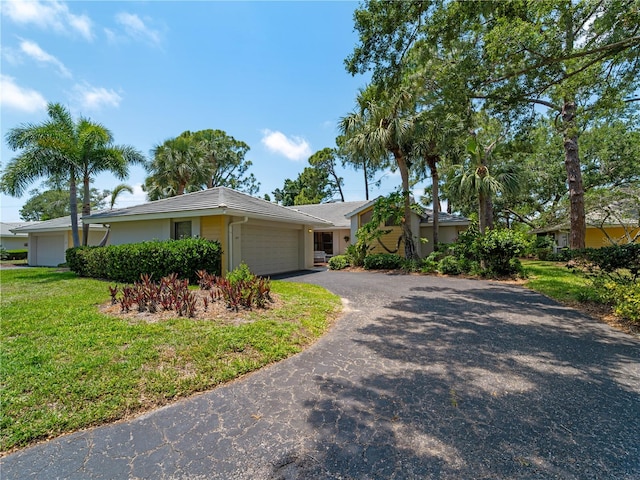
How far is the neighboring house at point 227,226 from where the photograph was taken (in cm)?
1082

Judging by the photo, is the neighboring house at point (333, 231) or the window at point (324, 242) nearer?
the neighboring house at point (333, 231)

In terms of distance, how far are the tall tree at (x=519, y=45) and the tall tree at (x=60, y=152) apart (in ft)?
43.7

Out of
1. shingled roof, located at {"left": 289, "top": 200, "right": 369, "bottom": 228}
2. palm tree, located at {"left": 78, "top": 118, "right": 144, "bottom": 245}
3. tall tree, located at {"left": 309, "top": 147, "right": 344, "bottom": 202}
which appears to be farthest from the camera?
tall tree, located at {"left": 309, "top": 147, "right": 344, "bottom": 202}

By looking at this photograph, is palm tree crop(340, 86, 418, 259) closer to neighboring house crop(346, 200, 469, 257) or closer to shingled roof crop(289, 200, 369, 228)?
neighboring house crop(346, 200, 469, 257)

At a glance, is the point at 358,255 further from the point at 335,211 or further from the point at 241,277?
the point at 241,277

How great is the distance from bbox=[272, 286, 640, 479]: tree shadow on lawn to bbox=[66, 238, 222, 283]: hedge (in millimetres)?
6360

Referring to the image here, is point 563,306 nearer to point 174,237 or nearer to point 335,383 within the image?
point 335,383

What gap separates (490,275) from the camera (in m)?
12.6

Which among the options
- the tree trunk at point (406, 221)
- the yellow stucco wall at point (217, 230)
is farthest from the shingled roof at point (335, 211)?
the yellow stucco wall at point (217, 230)

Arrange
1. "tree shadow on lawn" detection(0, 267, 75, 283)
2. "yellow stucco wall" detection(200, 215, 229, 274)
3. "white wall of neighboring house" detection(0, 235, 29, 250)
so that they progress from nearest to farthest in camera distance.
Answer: "yellow stucco wall" detection(200, 215, 229, 274) → "tree shadow on lawn" detection(0, 267, 75, 283) → "white wall of neighboring house" detection(0, 235, 29, 250)

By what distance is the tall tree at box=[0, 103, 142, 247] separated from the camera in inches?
508

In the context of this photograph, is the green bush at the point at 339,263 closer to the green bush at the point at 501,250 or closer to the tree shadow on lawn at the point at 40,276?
the green bush at the point at 501,250

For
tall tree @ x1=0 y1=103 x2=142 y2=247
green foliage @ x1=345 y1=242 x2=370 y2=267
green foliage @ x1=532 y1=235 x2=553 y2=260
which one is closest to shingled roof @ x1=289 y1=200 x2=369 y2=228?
green foliage @ x1=345 y1=242 x2=370 y2=267

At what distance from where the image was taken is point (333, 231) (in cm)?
2217
